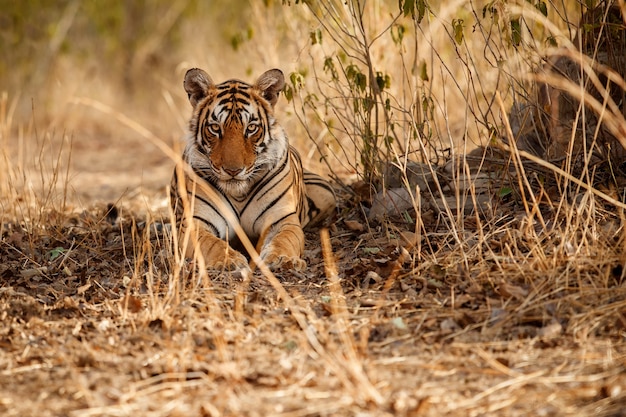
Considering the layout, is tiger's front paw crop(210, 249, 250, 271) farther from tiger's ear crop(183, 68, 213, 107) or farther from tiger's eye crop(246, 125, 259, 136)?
tiger's ear crop(183, 68, 213, 107)

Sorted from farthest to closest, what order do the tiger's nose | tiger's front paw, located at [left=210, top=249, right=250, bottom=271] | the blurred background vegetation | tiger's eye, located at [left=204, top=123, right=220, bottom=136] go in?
1. the blurred background vegetation
2. tiger's eye, located at [left=204, top=123, right=220, bottom=136]
3. the tiger's nose
4. tiger's front paw, located at [left=210, top=249, right=250, bottom=271]

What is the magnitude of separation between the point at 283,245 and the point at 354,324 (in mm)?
1294

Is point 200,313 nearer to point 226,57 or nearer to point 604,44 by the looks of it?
point 604,44

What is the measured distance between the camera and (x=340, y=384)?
329 centimetres

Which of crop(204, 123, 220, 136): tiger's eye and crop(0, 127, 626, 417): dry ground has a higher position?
crop(204, 123, 220, 136): tiger's eye

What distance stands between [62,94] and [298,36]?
269 inches

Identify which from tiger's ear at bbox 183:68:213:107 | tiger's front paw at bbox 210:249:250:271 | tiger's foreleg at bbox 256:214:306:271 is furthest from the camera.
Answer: tiger's ear at bbox 183:68:213:107

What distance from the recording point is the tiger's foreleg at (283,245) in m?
4.99

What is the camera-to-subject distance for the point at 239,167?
5230 mm

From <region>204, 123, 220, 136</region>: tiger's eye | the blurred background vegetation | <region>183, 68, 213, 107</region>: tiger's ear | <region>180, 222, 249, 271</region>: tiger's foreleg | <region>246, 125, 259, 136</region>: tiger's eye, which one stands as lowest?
<region>180, 222, 249, 271</region>: tiger's foreleg

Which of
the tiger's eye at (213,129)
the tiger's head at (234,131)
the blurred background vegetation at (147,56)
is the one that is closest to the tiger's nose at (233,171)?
the tiger's head at (234,131)

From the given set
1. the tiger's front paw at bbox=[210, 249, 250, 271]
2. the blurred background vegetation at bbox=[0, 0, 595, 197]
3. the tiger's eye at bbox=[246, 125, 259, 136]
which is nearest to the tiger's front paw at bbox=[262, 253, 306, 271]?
the tiger's front paw at bbox=[210, 249, 250, 271]

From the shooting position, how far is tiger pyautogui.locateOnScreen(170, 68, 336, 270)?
5281 mm

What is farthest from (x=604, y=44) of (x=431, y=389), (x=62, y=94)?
(x=62, y=94)
